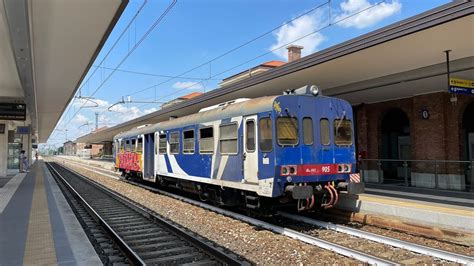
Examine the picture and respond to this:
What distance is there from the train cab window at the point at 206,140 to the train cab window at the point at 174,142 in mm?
2186

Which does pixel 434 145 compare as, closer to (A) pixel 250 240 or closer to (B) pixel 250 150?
(B) pixel 250 150

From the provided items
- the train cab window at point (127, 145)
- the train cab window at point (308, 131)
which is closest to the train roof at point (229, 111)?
the train cab window at point (308, 131)

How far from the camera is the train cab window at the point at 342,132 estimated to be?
403 inches

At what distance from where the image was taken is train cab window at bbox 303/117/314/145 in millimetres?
9643

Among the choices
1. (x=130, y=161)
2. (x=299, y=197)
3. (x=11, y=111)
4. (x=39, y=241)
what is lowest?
(x=39, y=241)

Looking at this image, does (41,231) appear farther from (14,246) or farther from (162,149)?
(162,149)

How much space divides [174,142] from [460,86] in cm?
928

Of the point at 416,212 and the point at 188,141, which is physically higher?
the point at 188,141

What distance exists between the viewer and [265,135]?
30.3ft

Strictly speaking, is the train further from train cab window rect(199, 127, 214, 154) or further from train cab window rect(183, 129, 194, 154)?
train cab window rect(183, 129, 194, 154)

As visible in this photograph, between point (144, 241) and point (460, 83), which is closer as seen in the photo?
point (144, 241)

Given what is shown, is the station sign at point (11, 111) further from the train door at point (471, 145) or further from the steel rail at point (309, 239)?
the train door at point (471, 145)

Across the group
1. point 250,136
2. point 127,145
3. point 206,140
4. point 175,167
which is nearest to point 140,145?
point 127,145

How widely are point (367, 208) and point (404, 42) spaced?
4161 millimetres
